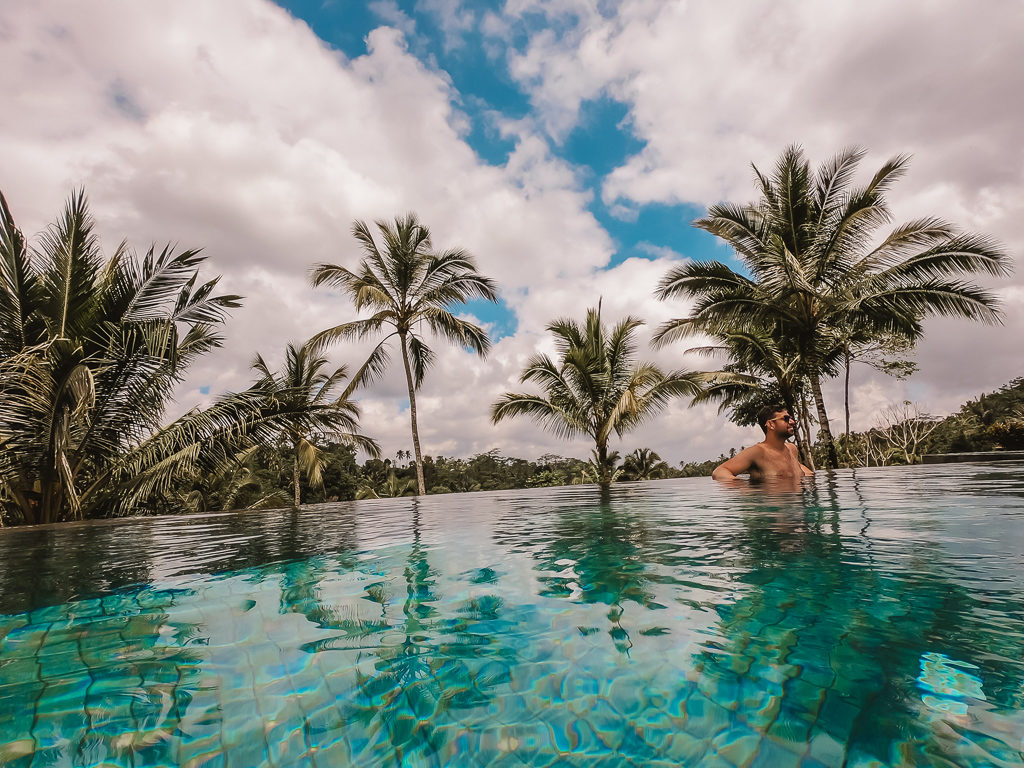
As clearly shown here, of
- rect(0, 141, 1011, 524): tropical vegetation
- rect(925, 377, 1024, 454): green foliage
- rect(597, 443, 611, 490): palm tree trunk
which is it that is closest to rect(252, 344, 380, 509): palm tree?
rect(0, 141, 1011, 524): tropical vegetation

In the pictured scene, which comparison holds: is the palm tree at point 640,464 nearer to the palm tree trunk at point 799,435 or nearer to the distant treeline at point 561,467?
the distant treeline at point 561,467

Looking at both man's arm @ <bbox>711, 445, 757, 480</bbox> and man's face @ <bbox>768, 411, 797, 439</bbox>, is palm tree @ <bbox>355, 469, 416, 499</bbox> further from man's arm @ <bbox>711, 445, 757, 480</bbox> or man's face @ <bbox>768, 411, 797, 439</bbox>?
man's face @ <bbox>768, 411, 797, 439</bbox>

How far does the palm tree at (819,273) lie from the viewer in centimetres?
1036

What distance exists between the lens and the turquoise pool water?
1088 millimetres

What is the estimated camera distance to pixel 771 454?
704cm

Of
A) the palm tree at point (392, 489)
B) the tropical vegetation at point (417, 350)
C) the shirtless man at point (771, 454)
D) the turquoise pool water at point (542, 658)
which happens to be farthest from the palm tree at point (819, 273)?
the palm tree at point (392, 489)

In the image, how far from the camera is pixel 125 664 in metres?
1.51

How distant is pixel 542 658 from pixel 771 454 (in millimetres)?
6586

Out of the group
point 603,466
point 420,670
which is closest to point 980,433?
point 603,466

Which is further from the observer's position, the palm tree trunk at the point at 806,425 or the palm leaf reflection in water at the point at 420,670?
the palm tree trunk at the point at 806,425

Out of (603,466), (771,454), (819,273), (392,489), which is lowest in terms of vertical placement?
(392,489)

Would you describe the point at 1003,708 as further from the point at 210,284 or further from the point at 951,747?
the point at 210,284

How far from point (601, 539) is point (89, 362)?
7248 millimetres

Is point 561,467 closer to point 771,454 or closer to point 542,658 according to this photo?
point 771,454
